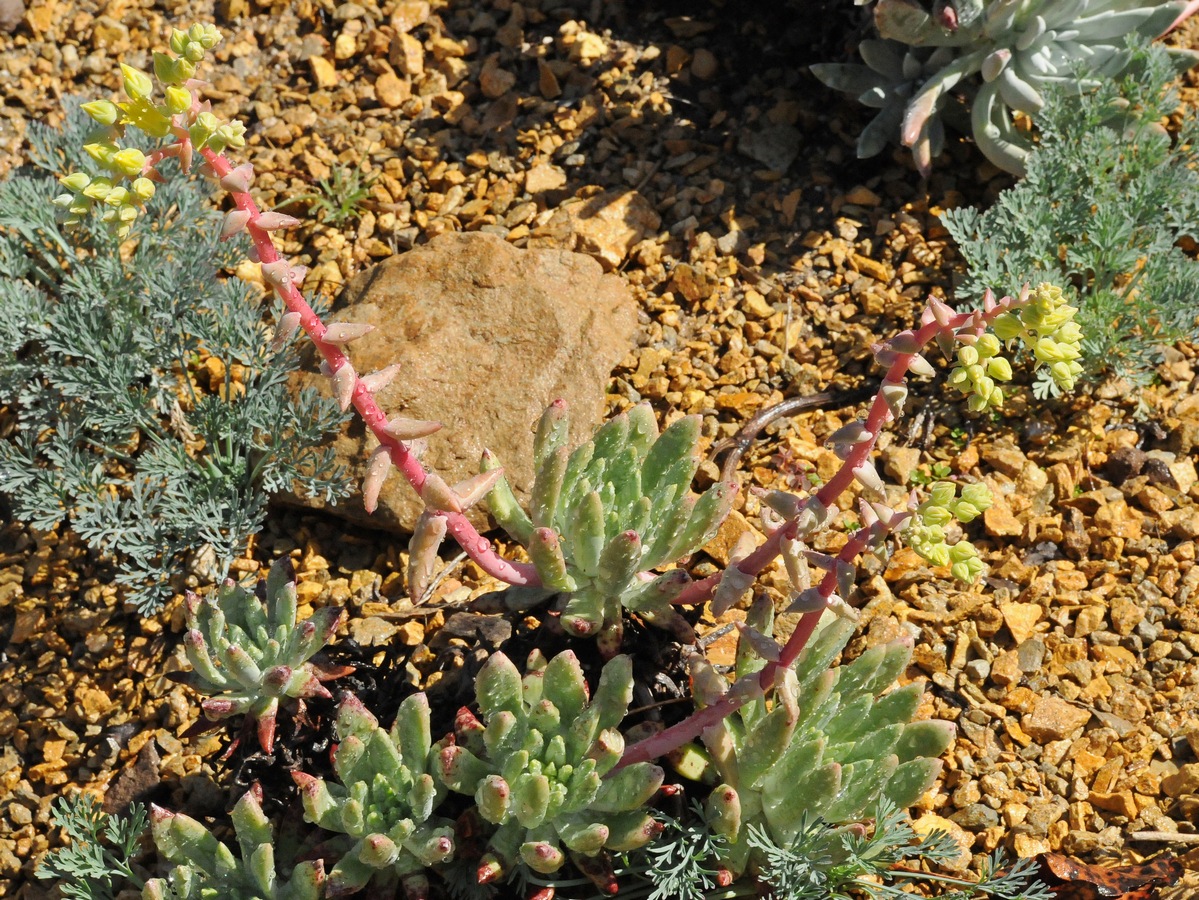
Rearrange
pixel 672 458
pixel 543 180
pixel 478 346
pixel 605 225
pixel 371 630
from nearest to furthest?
pixel 672 458 < pixel 371 630 < pixel 478 346 < pixel 605 225 < pixel 543 180

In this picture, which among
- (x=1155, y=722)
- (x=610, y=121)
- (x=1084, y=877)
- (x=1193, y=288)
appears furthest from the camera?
(x=610, y=121)

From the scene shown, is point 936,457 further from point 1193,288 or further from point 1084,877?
point 1084,877

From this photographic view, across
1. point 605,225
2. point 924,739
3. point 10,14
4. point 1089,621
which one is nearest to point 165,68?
point 924,739

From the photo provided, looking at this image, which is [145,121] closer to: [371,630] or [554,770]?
[554,770]

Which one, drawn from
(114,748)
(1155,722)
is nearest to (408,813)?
(114,748)

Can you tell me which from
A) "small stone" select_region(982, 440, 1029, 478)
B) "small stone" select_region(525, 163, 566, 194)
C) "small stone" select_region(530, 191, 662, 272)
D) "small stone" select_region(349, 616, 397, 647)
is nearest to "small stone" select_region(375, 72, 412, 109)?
"small stone" select_region(525, 163, 566, 194)

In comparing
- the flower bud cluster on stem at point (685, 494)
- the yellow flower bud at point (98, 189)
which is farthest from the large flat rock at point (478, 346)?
the yellow flower bud at point (98, 189)
